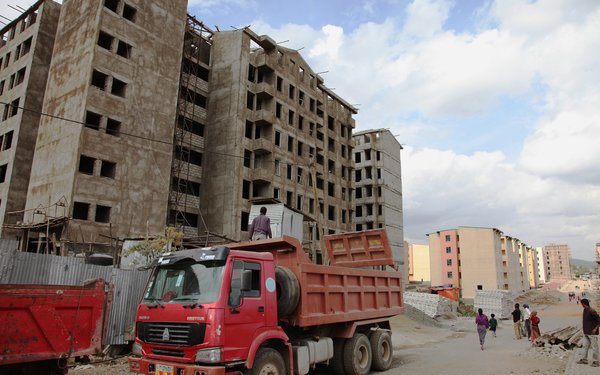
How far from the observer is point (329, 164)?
52312 millimetres

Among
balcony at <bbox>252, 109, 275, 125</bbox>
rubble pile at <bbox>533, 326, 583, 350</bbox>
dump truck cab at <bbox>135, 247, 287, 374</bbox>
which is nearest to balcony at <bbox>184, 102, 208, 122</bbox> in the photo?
balcony at <bbox>252, 109, 275, 125</bbox>

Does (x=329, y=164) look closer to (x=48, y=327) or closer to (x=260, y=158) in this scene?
(x=260, y=158)

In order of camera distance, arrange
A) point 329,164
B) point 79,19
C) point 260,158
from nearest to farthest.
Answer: point 79,19
point 260,158
point 329,164

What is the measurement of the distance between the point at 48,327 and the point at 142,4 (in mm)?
30641

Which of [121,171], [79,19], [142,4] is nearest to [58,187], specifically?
[121,171]

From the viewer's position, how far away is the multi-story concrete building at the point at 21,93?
105 feet

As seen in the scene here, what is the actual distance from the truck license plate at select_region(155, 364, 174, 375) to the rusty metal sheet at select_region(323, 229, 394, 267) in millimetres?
6221

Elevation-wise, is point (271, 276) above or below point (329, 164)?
below

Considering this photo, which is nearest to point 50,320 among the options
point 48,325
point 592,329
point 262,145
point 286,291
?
point 48,325

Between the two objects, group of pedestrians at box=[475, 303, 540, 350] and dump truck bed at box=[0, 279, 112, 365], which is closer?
dump truck bed at box=[0, 279, 112, 365]

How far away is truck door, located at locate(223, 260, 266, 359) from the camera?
280 inches

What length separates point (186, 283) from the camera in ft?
24.9

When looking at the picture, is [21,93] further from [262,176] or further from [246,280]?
[246,280]

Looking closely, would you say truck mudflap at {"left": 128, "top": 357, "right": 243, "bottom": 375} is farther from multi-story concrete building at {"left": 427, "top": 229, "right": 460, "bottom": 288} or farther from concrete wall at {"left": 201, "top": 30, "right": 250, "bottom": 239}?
multi-story concrete building at {"left": 427, "top": 229, "right": 460, "bottom": 288}
